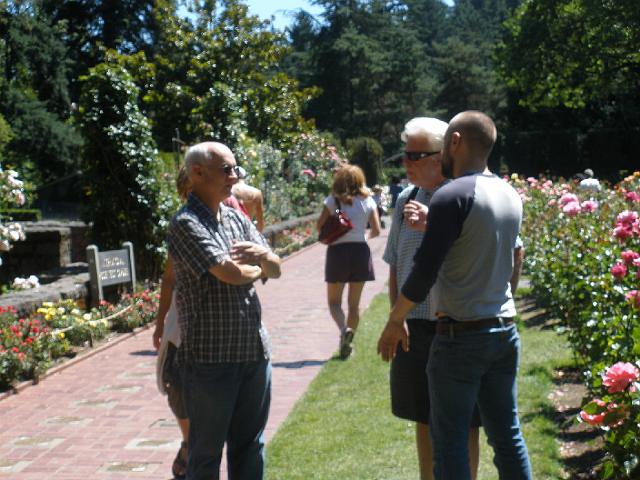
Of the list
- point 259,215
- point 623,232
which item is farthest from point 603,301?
point 259,215

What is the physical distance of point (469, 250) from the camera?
10.6 feet

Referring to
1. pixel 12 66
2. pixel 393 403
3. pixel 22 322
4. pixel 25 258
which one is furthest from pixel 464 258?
A: pixel 12 66

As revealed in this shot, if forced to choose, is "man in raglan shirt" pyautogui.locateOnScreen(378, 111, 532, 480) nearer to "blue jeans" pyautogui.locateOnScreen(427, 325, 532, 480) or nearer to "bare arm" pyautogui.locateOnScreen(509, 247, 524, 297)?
"blue jeans" pyautogui.locateOnScreen(427, 325, 532, 480)

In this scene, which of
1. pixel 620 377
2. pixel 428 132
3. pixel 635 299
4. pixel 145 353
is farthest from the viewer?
pixel 145 353

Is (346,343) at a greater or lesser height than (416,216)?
lesser

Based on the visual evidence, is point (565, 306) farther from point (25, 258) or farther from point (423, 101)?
point (423, 101)

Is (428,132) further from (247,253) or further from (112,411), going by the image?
(112,411)

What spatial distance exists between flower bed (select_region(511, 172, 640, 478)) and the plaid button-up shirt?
1.35 meters

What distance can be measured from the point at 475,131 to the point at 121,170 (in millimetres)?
9078

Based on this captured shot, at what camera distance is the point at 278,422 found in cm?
606

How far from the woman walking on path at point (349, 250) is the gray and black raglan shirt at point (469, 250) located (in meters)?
4.42

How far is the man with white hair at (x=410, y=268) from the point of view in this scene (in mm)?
3912

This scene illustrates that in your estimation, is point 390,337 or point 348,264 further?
point 348,264

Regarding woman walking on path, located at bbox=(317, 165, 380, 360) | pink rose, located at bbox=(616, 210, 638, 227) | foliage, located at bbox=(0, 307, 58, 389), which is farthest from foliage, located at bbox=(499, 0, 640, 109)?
pink rose, located at bbox=(616, 210, 638, 227)
